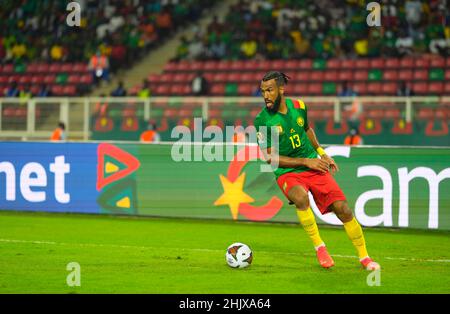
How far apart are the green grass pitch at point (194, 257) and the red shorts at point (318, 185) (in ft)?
2.57

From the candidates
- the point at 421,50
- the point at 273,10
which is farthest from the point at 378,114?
the point at 273,10

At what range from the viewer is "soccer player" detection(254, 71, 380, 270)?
10258mm

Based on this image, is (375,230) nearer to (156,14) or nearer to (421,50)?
(421,50)

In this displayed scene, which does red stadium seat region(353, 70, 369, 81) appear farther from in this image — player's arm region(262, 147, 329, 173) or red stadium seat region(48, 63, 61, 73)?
player's arm region(262, 147, 329, 173)

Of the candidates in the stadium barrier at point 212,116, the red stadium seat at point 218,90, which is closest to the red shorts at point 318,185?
the stadium barrier at point 212,116

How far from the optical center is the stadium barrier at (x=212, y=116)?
22.9 m

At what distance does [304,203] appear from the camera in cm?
1030

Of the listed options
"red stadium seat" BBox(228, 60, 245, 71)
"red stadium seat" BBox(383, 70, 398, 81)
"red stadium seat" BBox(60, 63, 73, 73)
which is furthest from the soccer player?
"red stadium seat" BBox(60, 63, 73, 73)

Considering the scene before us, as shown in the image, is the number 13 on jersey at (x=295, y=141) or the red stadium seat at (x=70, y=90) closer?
the number 13 on jersey at (x=295, y=141)

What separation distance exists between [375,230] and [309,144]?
13.5 ft

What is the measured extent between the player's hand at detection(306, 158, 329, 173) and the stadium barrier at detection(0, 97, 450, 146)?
12670mm

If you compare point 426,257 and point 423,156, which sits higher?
point 423,156

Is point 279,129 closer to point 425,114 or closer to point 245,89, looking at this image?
point 425,114

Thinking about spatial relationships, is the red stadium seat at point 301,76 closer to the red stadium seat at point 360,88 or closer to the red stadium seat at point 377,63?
the red stadium seat at point 360,88
